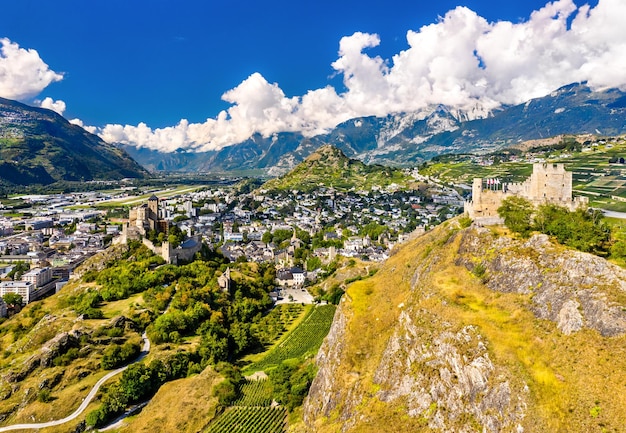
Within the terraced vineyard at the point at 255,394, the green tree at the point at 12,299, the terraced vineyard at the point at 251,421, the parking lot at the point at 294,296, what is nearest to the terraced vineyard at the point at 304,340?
the terraced vineyard at the point at 255,394

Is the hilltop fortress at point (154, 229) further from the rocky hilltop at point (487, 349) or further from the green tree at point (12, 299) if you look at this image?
the rocky hilltop at point (487, 349)

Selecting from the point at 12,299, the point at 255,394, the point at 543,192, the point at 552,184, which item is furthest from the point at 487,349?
the point at 12,299

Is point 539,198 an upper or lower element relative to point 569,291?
upper

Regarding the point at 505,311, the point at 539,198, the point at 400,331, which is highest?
the point at 539,198

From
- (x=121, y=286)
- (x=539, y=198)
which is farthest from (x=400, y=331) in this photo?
(x=121, y=286)

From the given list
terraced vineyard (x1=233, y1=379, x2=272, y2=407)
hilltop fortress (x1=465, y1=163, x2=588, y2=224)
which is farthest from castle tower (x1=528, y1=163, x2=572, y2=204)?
terraced vineyard (x1=233, y1=379, x2=272, y2=407)

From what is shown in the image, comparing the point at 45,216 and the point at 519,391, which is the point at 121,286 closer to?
the point at 519,391

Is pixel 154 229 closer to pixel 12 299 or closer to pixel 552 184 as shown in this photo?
pixel 12 299
